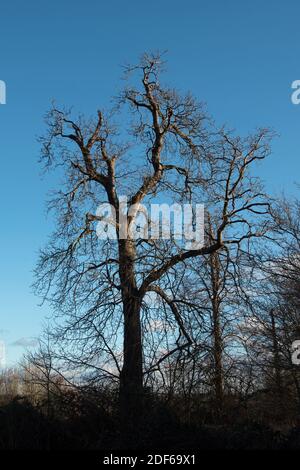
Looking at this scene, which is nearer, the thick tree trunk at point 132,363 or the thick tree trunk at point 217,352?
the thick tree trunk at point 132,363

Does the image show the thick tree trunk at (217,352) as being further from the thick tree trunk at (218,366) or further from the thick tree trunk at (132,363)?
the thick tree trunk at (132,363)

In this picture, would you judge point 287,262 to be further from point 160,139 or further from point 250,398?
point 160,139

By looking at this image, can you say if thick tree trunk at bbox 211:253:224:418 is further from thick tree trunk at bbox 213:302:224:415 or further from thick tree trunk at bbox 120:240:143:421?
thick tree trunk at bbox 120:240:143:421

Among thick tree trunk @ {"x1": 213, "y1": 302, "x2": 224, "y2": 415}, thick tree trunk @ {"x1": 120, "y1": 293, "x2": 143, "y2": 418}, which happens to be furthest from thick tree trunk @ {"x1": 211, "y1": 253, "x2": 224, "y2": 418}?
thick tree trunk @ {"x1": 120, "y1": 293, "x2": 143, "y2": 418}

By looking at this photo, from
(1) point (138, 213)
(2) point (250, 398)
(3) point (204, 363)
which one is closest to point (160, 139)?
(1) point (138, 213)

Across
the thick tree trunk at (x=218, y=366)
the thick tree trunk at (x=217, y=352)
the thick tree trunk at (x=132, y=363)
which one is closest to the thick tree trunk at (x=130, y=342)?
the thick tree trunk at (x=132, y=363)

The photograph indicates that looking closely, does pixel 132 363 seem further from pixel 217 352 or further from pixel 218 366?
pixel 218 366

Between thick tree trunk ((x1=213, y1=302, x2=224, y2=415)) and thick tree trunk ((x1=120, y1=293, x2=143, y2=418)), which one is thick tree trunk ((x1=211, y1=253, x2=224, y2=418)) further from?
thick tree trunk ((x1=120, y1=293, x2=143, y2=418))

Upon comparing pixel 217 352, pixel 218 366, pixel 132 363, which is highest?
pixel 217 352

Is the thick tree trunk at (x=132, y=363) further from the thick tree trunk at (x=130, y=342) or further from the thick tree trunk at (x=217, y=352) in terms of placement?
the thick tree trunk at (x=217, y=352)

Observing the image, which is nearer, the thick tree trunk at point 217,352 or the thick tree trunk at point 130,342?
the thick tree trunk at point 130,342

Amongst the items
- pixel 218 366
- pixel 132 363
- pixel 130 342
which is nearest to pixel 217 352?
pixel 218 366

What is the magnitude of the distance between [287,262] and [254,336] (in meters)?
4.77

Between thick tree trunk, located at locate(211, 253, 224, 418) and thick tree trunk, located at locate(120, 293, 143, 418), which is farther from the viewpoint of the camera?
thick tree trunk, located at locate(211, 253, 224, 418)
